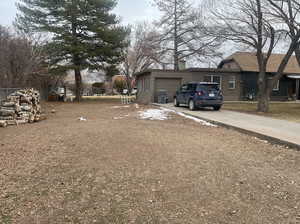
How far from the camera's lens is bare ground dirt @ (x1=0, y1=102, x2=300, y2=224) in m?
2.72

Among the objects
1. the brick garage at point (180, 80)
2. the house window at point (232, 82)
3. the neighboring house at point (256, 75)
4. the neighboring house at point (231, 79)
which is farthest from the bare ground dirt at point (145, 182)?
the neighboring house at point (256, 75)

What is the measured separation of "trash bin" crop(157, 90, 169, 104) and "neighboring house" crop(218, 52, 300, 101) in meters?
8.38

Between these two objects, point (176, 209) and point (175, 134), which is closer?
point (176, 209)

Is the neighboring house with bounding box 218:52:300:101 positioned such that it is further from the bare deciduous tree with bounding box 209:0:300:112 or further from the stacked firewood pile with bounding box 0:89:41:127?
the stacked firewood pile with bounding box 0:89:41:127

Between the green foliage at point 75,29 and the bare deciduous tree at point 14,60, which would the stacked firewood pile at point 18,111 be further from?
the green foliage at point 75,29

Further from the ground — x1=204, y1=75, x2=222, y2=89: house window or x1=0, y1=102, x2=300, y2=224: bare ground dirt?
x1=204, y1=75, x2=222, y2=89: house window

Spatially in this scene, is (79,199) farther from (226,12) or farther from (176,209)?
(226,12)

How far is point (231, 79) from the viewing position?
74.7ft

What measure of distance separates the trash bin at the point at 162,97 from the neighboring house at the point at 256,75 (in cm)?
838

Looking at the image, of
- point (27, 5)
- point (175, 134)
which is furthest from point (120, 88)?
point (175, 134)

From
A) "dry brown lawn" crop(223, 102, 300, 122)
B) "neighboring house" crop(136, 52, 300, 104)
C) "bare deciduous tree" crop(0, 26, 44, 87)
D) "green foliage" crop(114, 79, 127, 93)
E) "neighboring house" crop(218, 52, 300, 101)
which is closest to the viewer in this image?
"dry brown lawn" crop(223, 102, 300, 122)

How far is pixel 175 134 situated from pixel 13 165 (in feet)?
13.5

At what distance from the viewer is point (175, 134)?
22.2ft

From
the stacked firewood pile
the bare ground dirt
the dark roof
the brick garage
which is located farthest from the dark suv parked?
the dark roof
